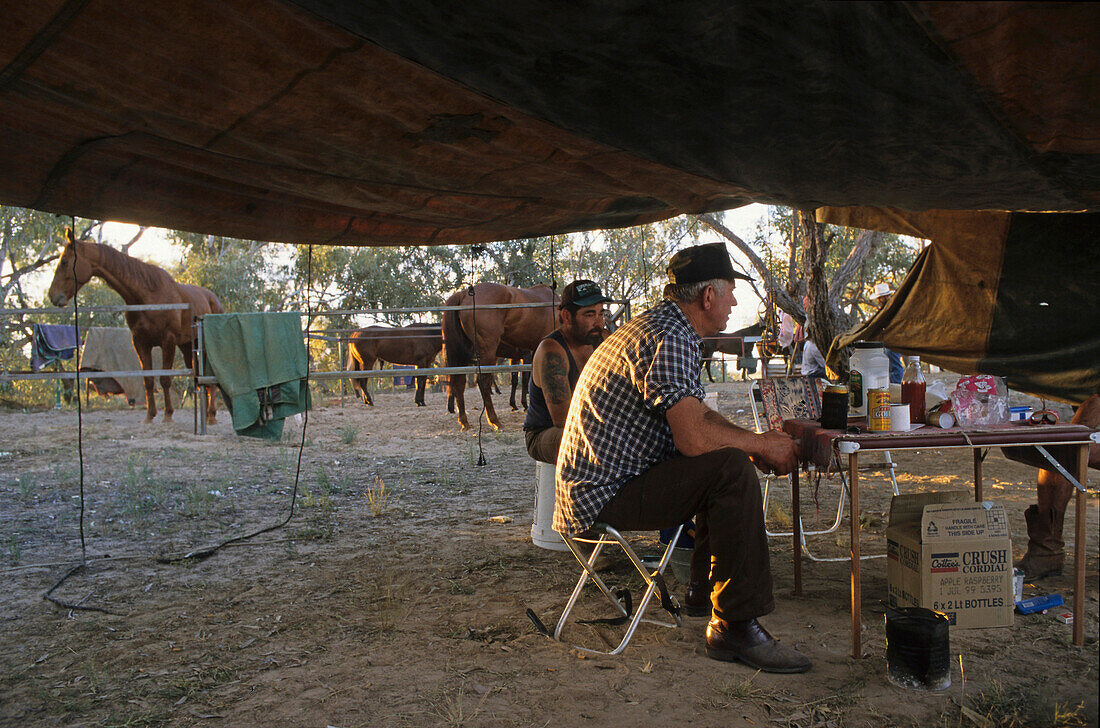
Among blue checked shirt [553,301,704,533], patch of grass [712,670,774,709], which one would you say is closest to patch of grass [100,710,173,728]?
blue checked shirt [553,301,704,533]

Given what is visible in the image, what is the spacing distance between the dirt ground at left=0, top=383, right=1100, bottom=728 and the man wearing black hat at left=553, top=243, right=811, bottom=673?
10.7 inches

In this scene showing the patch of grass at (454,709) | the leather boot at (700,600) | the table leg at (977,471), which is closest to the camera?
the patch of grass at (454,709)

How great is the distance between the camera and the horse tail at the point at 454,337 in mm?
11406

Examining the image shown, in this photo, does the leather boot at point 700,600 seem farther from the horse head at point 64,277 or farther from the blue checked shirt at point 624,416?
the horse head at point 64,277

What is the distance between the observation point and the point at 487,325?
11.3 metres

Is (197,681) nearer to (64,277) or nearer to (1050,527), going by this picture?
(1050,527)

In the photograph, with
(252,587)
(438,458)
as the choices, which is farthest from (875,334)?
(438,458)

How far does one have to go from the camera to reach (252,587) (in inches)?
164

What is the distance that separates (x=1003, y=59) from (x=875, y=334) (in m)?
3.65

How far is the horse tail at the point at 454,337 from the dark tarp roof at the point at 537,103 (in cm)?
A: 774

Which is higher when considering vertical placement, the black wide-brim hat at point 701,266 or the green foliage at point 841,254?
the green foliage at point 841,254

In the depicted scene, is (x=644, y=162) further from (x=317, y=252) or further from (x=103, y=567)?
(x=317, y=252)

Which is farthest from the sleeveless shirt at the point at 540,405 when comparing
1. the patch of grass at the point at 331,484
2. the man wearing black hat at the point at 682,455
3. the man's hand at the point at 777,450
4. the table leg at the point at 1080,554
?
the patch of grass at the point at 331,484

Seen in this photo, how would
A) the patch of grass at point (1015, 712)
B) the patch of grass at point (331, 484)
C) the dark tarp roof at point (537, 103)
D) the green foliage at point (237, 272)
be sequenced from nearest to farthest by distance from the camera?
the dark tarp roof at point (537, 103) → the patch of grass at point (1015, 712) → the patch of grass at point (331, 484) → the green foliage at point (237, 272)
